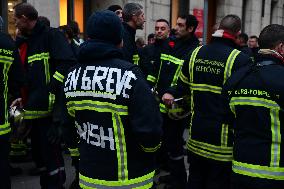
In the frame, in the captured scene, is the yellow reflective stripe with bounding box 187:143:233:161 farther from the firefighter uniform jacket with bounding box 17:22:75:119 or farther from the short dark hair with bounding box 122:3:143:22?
the short dark hair with bounding box 122:3:143:22

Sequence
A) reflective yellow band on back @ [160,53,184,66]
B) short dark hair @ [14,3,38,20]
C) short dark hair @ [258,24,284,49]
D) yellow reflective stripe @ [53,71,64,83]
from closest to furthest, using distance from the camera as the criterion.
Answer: short dark hair @ [258,24,284,49]
yellow reflective stripe @ [53,71,64,83]
short dark hair @ [14,3,38,20]
reflective yellow band on back @ [160,53,184,66]

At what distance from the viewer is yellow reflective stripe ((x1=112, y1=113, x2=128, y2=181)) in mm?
2814

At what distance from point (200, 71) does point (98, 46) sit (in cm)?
149

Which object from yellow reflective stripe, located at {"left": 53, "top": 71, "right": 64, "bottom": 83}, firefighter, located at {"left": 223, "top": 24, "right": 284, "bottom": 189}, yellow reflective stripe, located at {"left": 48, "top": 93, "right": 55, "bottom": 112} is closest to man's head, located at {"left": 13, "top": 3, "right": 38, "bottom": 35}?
yellow reflective stripe, located at {"left": 53, "top": 71, "right": 64, "bottom": 83}

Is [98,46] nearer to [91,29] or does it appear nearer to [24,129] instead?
[91,29]

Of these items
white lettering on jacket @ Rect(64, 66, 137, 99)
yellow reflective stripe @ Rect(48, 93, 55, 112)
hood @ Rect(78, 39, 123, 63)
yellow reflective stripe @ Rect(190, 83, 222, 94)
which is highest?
hood @ Rect(78, 39, 123, 63)

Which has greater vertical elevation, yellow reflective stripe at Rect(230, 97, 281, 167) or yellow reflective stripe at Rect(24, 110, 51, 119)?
yellow reflective stripe at Rect(230, 97, 281, 167)

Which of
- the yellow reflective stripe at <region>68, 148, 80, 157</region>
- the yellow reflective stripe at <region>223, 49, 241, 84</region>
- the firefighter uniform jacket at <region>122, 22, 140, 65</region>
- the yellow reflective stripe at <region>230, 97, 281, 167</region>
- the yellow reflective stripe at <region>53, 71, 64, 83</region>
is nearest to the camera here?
the yellow reflective stripe at <region>230, 97, 281, 167</region>

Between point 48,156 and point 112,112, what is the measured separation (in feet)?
7.01

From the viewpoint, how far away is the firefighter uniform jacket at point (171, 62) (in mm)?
5543

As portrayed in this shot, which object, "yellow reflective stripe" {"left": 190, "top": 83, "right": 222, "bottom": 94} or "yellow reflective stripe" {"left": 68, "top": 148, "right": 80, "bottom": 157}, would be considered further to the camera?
"yellow reflective stripe" {"left": 190, "top": 83, "right": 222, "bottom": 94}

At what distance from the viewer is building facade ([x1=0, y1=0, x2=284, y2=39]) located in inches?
389

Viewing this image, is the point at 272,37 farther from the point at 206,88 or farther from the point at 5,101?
the point at 5,101

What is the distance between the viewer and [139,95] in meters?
2.75
